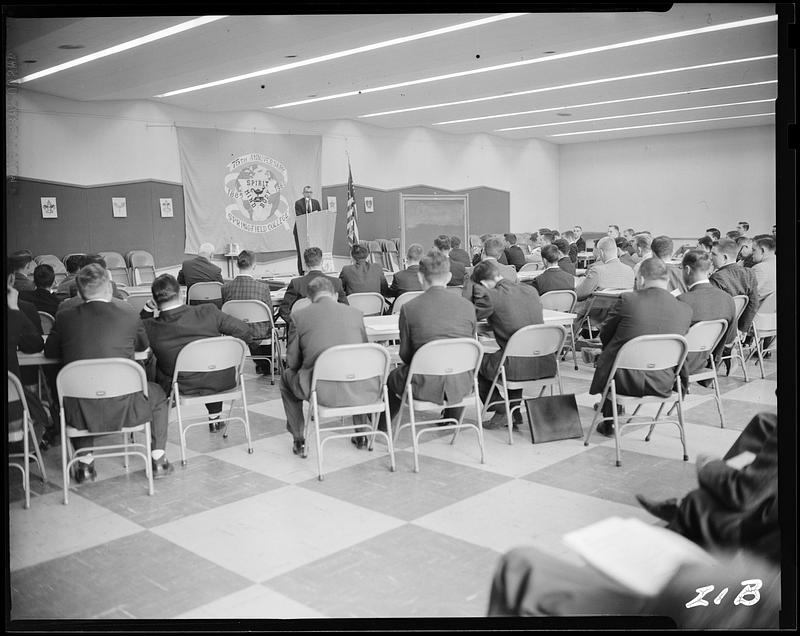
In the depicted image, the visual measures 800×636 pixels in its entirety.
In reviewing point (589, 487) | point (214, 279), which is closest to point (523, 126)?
point (214, 279)

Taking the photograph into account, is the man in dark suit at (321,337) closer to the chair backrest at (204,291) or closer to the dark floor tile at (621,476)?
the dark floor tile at (621,476)

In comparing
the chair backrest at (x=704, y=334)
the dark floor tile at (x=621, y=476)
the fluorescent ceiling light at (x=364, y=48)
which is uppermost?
the fluorescent ceiling light at (x=364, y=48)

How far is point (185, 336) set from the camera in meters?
4.57

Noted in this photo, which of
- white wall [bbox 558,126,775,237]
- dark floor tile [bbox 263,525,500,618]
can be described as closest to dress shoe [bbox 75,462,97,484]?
dark floor tile [bbox 263,525,500,618]

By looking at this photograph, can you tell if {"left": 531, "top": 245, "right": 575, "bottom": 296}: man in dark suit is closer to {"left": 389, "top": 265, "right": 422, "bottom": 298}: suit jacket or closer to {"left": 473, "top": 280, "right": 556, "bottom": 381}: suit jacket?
{"left": 389, "top": 265, "right": 422, "bottom": 298}: suit jacket

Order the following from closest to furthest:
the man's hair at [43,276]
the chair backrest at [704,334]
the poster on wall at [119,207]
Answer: the chair backrest at [704,334], the man's hair at [43,276], the poster on wall at [119,207]

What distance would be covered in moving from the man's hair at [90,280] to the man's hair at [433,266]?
1.91m

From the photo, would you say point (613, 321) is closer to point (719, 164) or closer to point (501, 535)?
point (501, 535)

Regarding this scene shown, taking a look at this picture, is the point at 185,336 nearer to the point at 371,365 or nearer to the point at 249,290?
the point at 371,365

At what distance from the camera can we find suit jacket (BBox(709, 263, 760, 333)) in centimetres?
650

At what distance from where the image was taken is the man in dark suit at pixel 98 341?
395 cm

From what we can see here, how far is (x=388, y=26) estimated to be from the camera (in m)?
5.71

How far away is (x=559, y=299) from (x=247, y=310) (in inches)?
114

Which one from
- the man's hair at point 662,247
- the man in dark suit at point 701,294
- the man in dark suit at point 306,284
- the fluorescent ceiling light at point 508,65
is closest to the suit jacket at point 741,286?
the man's hair at point 662,247
